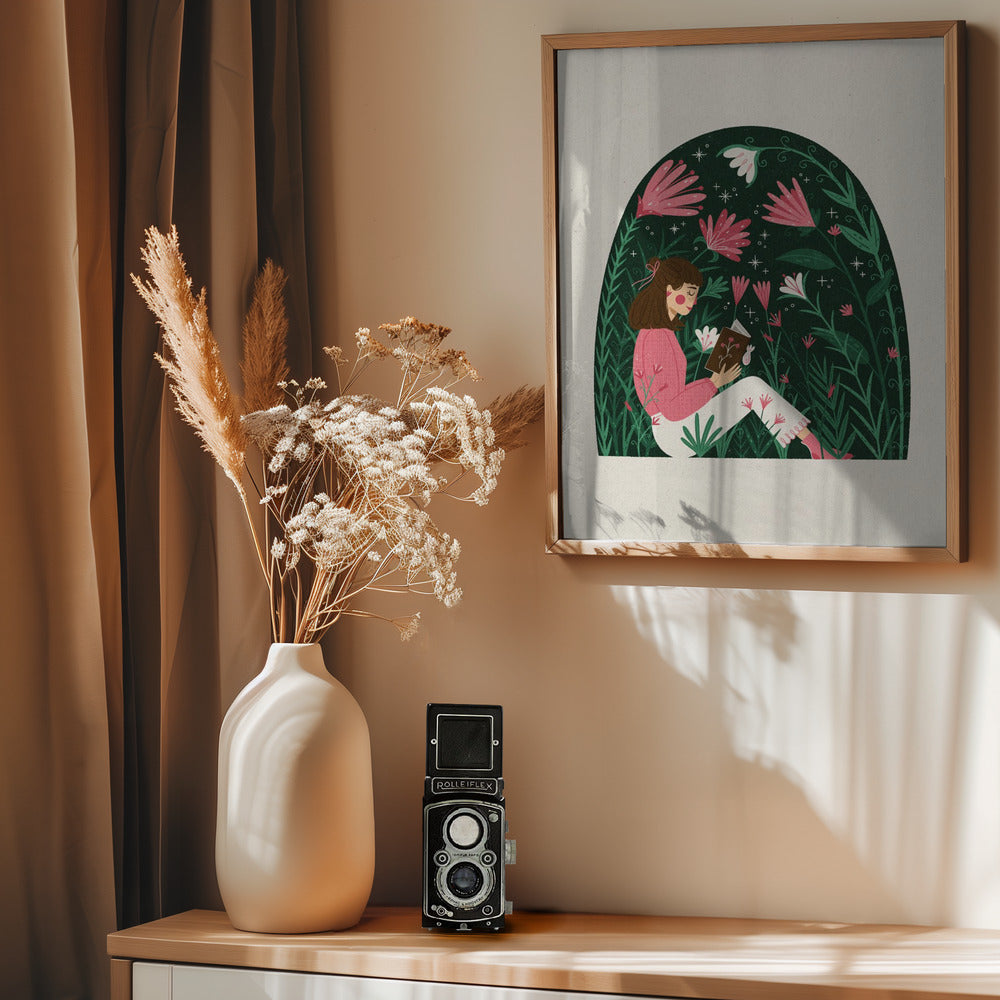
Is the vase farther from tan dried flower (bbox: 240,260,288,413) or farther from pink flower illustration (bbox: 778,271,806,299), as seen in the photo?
A: pink flower illustration (bbox: 778,271,806,299)

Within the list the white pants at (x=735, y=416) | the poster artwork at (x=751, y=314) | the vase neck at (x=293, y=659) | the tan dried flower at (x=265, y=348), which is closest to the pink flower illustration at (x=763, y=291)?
the poster artwork at (x=751, y=314)

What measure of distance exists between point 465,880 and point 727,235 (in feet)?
3.51

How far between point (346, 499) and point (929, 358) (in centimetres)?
94

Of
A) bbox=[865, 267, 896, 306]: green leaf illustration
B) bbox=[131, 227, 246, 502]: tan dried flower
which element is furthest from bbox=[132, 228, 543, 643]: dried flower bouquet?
bbox=[865, 267, 896, 306]: green leaf illustration

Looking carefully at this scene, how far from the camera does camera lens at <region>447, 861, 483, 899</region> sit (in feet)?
4.71

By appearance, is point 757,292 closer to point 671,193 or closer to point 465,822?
point 671,193

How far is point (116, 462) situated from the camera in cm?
161

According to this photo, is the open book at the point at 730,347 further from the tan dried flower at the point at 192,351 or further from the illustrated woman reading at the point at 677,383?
the tan dried flower at the point at 192,351

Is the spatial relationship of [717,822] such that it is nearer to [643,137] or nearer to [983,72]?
[643,137]

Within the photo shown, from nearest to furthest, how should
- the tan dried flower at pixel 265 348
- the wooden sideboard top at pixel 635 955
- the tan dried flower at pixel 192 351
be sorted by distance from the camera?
the wooden sideboard top at pixel 635 955, the tan dried flower at pixel 192 351, the tan dried flower at pixel 265 348

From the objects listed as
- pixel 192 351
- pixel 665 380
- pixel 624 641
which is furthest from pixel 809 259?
pixel 192 351

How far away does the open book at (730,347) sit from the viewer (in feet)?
5.26

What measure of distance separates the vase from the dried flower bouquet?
0.13 meters

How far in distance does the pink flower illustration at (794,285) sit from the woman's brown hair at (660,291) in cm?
13
